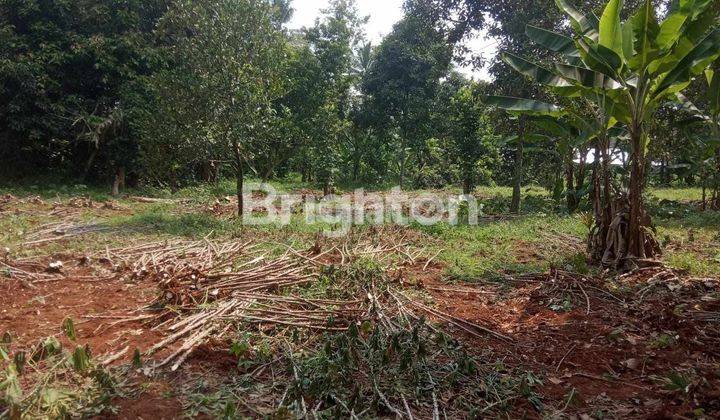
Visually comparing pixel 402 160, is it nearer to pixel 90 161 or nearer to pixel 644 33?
pixel 90 161

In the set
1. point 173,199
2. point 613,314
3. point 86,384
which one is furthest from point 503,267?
point 173,199

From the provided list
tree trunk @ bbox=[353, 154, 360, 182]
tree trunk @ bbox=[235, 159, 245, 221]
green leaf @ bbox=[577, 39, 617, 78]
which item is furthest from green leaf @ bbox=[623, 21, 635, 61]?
tree trunk @ bbox=[353, 154, 360, 182]

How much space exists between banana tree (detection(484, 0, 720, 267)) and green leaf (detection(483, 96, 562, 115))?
0.15 feet

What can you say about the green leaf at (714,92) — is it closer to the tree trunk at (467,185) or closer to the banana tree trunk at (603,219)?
the banana tree trunk at (603,219)

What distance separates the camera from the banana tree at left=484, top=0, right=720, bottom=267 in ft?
14.9

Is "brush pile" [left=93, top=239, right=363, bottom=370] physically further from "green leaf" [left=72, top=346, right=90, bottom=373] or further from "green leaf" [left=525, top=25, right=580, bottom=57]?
"green leaf" [left=525, top=25, right=580, bottom=57]

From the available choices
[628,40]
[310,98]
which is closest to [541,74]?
[628,40]

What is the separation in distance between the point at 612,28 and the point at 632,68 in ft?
1.61

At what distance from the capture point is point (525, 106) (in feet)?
19.5

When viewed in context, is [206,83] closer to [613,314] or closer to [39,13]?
[613,314]

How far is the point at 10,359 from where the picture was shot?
311cm

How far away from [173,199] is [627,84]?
11116 millimetres

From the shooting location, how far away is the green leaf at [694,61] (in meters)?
4.47

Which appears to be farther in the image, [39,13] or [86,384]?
[39,13]
